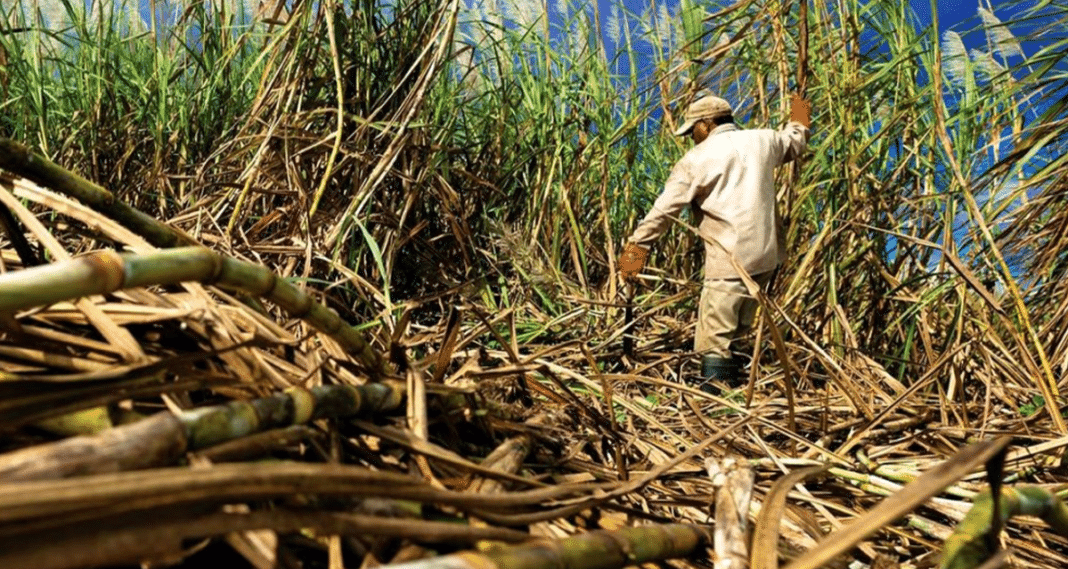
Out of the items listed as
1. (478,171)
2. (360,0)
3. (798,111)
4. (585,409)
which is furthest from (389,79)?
(585,409)

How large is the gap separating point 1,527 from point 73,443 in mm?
48

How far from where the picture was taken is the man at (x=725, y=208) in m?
3.37

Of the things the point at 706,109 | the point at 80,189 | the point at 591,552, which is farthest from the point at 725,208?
the point at 591,552

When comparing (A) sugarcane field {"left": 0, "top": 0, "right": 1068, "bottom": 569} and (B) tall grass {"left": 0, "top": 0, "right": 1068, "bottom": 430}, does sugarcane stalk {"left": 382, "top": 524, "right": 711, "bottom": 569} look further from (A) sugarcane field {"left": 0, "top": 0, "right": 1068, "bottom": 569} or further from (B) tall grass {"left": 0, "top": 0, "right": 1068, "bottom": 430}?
(B) tall grass {"left": 0, "top": 0, "right": 1068, "bottom": 430}

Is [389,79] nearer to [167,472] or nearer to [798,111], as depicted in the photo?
[798,111]

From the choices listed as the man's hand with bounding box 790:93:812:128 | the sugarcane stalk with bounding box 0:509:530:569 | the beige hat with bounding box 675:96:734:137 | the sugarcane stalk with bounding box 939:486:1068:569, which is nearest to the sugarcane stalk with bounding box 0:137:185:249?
the sugarcane stalk with bounding box 0:509:530:569

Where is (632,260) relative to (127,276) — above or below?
below

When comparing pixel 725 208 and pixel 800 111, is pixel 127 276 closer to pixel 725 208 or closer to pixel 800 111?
pixel 800 111

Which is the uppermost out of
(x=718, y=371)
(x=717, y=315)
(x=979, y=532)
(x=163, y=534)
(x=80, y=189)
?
(x=80, y=189)

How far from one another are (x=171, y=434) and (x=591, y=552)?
0.23 metres

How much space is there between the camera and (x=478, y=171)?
3.21 metres

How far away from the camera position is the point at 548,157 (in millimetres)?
3303

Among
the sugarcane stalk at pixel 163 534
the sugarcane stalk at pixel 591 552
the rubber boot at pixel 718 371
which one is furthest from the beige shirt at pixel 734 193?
the sugarcane stalk at pixel 163 534

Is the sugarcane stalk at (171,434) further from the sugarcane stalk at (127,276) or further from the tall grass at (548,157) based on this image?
the tall grass at (548,157)
